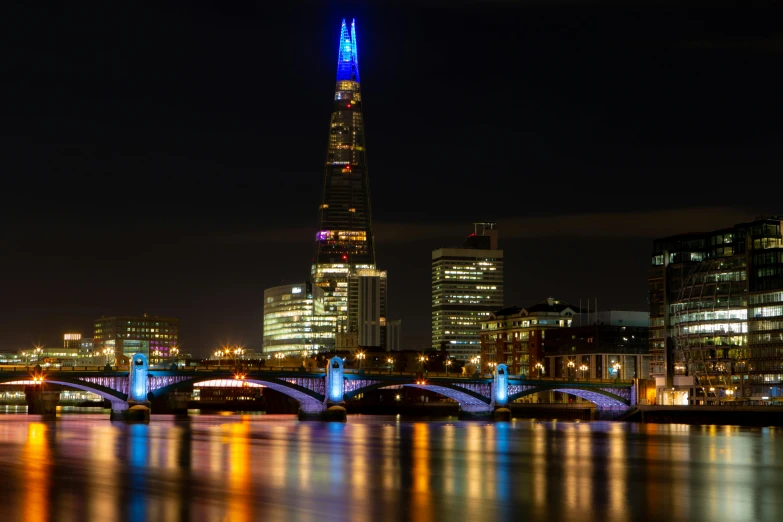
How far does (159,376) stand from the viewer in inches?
6762

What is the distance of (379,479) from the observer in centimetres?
7388

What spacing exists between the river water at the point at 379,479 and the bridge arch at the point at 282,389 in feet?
153

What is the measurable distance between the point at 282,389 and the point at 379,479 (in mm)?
109919

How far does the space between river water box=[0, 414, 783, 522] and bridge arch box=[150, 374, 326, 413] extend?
46.6 metres

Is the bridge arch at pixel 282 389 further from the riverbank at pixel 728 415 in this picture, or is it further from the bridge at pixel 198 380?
the riverbank at pixel 728 415

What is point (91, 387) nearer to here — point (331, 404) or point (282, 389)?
point (282, 389)

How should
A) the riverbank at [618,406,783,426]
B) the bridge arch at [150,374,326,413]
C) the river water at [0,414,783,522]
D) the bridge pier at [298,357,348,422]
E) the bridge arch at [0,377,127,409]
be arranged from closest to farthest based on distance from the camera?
the river water at [0,414,783,522] < the bridge arch at [0,377,127,409] < the bridge arch at [150,374,326,413] < the riverbank at [618,406,783,426] < the bridge pier at [298,357,348,422]

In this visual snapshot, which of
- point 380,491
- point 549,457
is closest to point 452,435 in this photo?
point 549,457

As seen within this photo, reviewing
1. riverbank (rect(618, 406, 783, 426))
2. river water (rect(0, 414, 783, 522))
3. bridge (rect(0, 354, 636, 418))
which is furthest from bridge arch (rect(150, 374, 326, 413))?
riverbank (rect(618, 406, 783, 426))

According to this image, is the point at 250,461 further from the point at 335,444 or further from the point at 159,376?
the point at 159,376

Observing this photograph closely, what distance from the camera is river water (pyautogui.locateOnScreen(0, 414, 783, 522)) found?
57.0 m

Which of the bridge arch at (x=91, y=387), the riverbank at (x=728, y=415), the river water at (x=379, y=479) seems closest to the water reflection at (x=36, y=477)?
the river water at (x=379, y=479)

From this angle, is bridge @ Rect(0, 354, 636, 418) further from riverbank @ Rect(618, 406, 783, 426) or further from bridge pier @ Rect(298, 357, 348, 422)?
riverbank @ Rect(618, 406, 783, 426)

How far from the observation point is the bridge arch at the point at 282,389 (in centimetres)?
17188
